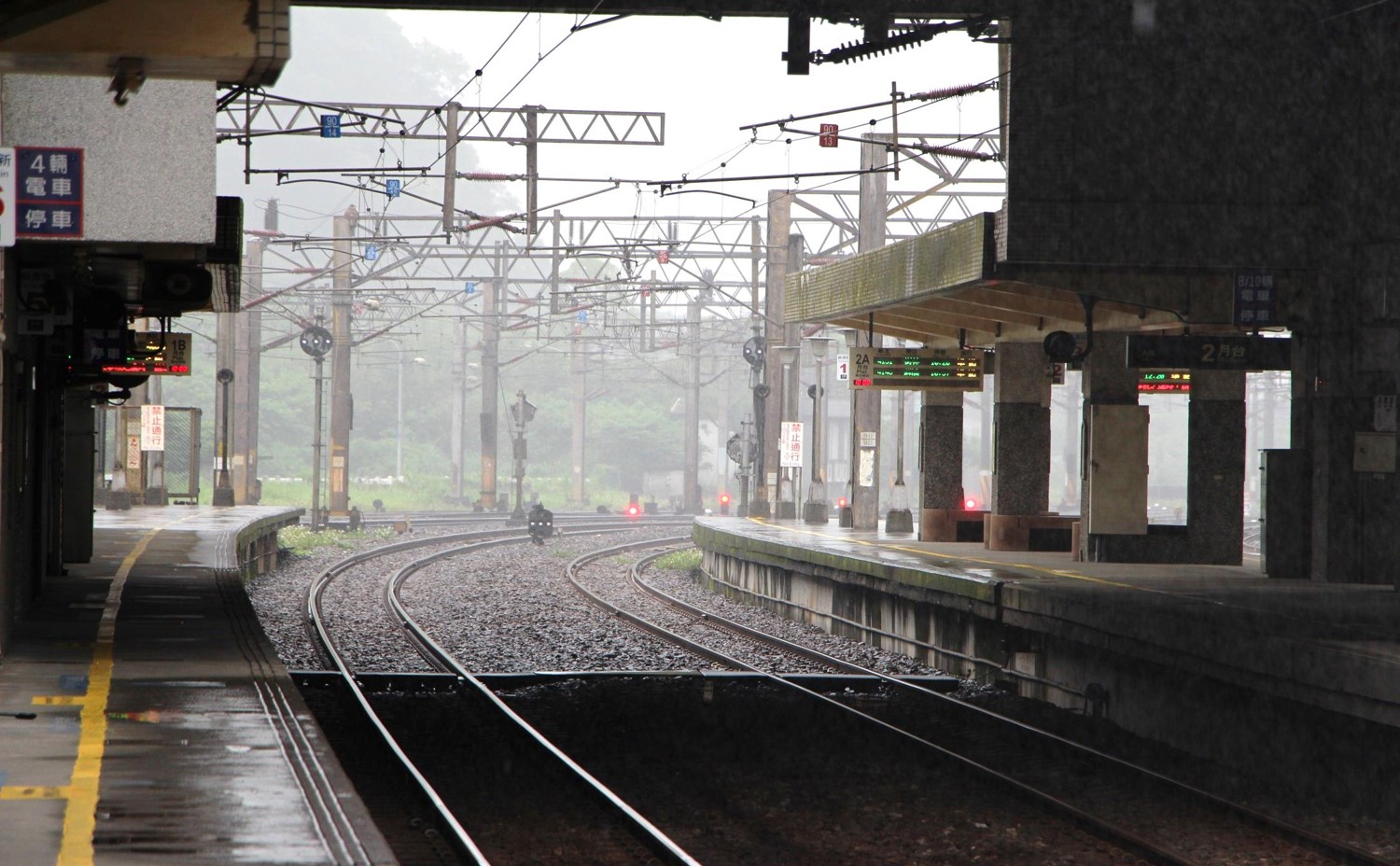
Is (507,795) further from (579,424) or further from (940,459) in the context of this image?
(579,424)

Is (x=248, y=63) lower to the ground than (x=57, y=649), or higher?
higher

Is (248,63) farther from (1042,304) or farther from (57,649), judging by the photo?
(1042,304)

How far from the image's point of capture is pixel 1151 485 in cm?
8094

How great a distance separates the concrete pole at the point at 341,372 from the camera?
41.3 m

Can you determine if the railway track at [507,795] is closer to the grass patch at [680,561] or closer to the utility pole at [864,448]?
the utility pole at [864,448]

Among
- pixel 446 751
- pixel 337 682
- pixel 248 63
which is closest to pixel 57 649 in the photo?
pixel 337 682

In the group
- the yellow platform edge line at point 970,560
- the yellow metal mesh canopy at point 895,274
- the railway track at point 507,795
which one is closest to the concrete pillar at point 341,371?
the yellow platform edge line at point 970,560

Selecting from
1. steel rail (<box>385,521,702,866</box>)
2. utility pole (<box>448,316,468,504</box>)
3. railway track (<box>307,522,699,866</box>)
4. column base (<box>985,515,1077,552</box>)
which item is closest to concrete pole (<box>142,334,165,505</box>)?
utility pole (<box>448,316,468,504</box>)

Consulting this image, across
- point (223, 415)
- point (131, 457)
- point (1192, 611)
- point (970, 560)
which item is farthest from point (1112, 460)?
point (131, 457)

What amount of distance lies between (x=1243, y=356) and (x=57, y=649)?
13.9 metres

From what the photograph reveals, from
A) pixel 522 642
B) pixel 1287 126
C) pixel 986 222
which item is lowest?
pixel 522 642

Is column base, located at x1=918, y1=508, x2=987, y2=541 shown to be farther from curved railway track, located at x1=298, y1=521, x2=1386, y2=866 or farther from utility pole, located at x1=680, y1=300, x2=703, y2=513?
utility pole, located at x1=680, y1=300, x2=703, y2=513

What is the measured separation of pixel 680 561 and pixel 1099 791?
2518 cm

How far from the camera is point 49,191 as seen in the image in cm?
1264
